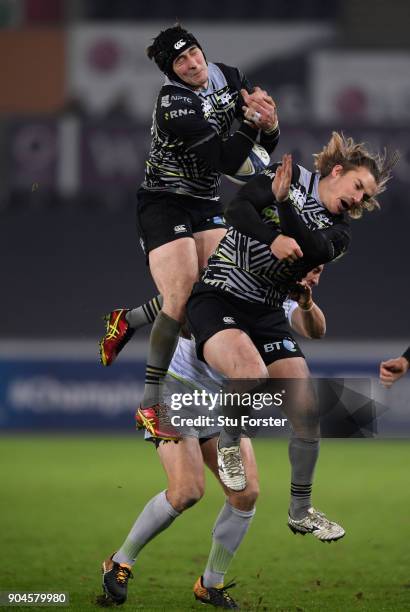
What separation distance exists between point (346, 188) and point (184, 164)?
4.17ft

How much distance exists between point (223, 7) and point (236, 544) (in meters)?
24.8

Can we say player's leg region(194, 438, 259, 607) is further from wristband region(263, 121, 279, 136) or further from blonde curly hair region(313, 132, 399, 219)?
wristband region(263, 121, 279, 136)

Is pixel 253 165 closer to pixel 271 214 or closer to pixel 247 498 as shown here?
pixel 271 214

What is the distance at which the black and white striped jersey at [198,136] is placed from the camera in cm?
746

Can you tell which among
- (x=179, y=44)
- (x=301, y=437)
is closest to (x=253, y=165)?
(x=179, y=44)

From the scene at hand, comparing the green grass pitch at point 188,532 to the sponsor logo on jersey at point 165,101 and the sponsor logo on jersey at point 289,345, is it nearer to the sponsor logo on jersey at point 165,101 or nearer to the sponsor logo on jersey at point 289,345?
the sponsor logo on jersey at point 289,345

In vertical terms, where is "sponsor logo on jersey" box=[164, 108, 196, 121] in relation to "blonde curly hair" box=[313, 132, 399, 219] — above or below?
above

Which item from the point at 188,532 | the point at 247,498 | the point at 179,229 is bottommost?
the point at 188,532

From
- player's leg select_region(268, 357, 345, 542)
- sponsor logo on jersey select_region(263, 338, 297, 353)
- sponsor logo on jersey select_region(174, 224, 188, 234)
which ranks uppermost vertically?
sponsor logo on jersey select_region(174, 224, 188, 234)

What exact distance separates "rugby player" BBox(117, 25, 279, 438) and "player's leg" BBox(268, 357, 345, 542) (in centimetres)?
76

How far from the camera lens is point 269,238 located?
682cm

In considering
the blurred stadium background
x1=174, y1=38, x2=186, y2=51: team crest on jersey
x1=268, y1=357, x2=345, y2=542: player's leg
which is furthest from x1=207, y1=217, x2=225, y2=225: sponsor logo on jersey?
the blurred stadium background

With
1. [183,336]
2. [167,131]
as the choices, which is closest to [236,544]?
[183,336]

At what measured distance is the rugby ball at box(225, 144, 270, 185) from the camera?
7566 mm
